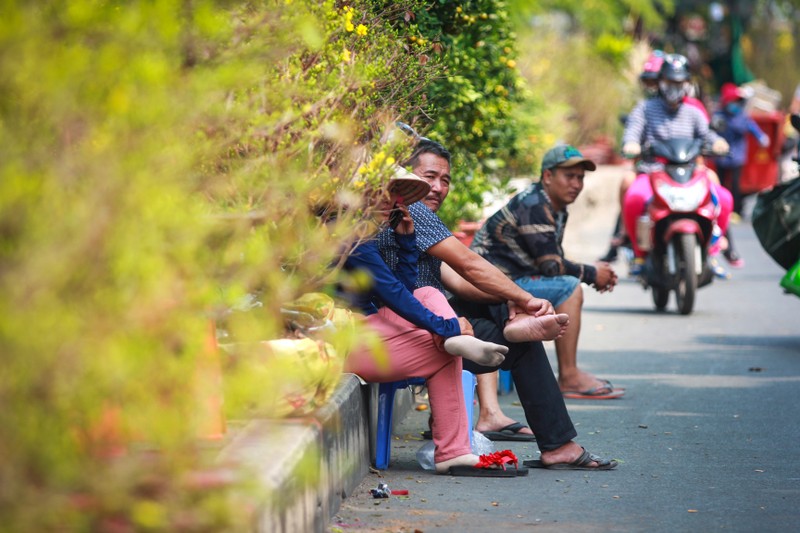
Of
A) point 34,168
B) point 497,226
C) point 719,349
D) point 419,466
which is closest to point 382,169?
point 419,466

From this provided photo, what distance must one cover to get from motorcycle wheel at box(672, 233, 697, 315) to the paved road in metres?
0.24

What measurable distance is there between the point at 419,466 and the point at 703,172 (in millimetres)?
7181

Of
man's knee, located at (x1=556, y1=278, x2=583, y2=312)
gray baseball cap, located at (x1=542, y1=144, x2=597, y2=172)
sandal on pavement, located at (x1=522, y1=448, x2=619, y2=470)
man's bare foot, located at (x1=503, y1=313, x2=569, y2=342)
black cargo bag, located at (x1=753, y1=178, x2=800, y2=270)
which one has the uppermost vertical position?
gray baseball cap, located at (x1=542, y1=144, x2=597, y2=172)

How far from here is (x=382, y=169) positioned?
17.7ft

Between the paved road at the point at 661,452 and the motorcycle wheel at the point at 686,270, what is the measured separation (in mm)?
242

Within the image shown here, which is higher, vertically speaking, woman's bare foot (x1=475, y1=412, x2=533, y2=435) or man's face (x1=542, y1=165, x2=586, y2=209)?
man's face (x1=542, y1=165, x2=586, y2=209)

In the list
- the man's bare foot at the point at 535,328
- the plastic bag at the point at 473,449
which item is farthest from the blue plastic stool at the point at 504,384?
the man's bare foot at the point at 535,328

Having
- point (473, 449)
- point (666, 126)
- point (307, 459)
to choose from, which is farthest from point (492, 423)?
point (666, 126)

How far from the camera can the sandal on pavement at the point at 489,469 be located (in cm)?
641

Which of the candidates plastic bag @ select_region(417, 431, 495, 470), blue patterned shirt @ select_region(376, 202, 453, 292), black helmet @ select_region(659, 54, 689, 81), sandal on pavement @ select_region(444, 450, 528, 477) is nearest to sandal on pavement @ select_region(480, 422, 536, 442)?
plastic bag @ select_region(417, 431, 495, 470)

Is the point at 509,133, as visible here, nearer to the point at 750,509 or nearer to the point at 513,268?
the point at 513,268

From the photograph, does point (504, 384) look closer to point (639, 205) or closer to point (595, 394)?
point (595, 394)

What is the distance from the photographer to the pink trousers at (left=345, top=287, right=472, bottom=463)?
6.21m

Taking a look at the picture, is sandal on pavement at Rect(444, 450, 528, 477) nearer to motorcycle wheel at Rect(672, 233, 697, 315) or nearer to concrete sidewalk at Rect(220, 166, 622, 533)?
concrete sidewalk at Rect(220, 166, 622, 533)
